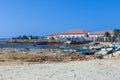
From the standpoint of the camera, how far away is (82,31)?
188875 millimetres

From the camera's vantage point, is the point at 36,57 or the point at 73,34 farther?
the point at 73,34

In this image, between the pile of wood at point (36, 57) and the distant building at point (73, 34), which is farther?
the distant building at point (73, 34)

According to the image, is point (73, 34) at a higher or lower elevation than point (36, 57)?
higher

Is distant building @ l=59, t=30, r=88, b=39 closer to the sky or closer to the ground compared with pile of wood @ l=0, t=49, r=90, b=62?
closer to the sky

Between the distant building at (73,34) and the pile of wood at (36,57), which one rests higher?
the distant building at (73,34)

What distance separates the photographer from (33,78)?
640 inches

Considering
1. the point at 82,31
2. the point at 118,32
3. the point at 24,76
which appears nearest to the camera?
the point at 24,76

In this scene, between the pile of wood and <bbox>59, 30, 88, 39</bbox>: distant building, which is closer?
the pile of wood

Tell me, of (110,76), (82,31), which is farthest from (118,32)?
(110,76)

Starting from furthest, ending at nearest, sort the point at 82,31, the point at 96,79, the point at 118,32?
Answer: the point at 82,31 < the point at 118,32 < the point at 96,79

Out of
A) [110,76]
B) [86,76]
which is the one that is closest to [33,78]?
[86,76]

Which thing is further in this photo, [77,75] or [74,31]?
[74,31]

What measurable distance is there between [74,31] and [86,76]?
17442 cm

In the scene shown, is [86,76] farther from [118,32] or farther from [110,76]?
[118,32]
